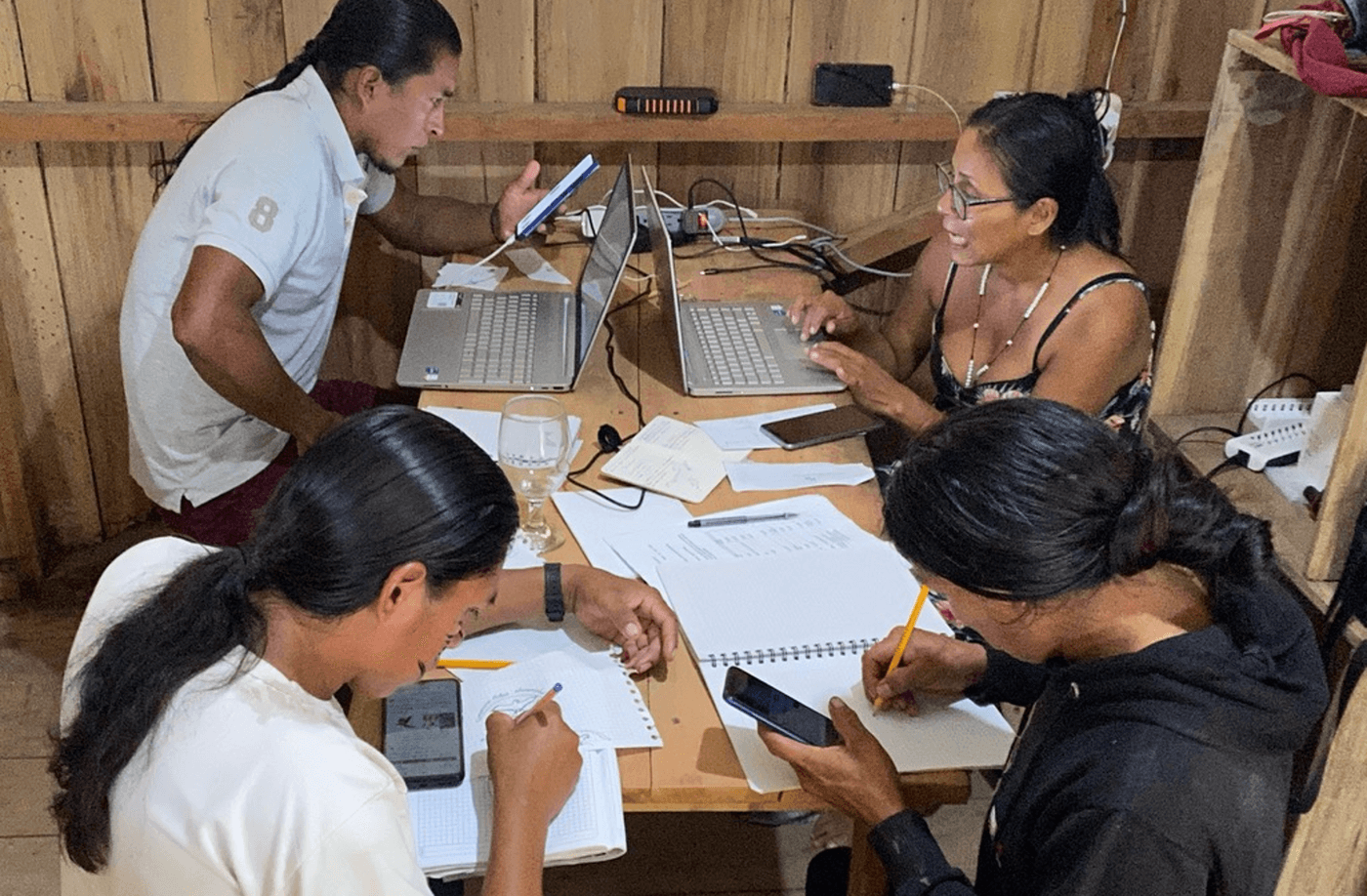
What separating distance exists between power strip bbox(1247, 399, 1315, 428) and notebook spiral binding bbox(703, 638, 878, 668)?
93cm

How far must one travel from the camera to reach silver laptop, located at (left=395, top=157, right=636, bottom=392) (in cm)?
213

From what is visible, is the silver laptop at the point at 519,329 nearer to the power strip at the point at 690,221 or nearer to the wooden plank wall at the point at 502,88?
the power strip at the point at 690,221

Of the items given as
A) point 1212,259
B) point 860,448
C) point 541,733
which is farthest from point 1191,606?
point 1212,259

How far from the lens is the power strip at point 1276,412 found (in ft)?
6.77

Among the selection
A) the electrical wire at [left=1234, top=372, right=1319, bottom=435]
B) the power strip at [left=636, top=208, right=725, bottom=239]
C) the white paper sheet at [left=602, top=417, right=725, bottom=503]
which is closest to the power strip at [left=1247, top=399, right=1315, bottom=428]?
the electrical wire at [left=1234, top=372, right=1319, bottom=435]

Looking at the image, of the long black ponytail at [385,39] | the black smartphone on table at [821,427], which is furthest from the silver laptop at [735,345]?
the long black ponytail at [385,39]

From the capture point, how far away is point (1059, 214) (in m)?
2.09

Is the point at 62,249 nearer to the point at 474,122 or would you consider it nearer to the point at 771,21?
the point at 474,122

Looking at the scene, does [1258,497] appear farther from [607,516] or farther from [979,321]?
[607,516]

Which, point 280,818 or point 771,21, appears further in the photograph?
point 771,21

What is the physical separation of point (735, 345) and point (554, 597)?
87cm

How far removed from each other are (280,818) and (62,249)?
201 centimetres

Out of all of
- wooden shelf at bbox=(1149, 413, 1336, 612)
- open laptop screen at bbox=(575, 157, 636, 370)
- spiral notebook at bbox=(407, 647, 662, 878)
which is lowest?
spiral notebook at bbox=(407, 647, 662, 878)

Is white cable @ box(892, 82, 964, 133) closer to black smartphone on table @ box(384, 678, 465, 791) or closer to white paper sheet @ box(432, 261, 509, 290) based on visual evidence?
white paper sheet @ box(432, 261, 509, 290)
